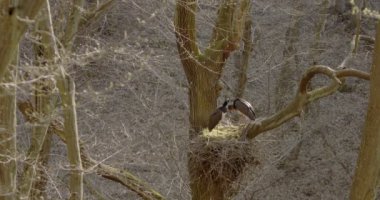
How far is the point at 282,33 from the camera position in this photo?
18.5m

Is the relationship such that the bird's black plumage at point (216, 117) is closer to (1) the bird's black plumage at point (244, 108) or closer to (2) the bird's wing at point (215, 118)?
(2) the bird's wing at point (215, 118)

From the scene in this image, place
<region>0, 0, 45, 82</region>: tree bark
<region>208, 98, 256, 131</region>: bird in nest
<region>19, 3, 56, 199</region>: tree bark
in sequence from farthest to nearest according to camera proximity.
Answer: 1. <region>208, 98, 256, 131</region>: bird in nest
2. <region>19, 3, 56, 199</region>: tree bark
3. <region>0, 0, 45, 82</region>: tree bark

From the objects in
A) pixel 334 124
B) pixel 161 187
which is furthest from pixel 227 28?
pixel 334 124

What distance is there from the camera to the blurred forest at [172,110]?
752 centimetres

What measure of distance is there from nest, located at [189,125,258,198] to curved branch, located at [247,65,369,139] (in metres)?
0.20

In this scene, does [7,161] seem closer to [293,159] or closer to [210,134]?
[210,134]

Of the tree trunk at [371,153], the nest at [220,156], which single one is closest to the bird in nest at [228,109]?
the nest at [220,156]

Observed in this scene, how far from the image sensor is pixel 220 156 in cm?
746

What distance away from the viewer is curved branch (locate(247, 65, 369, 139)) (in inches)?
262

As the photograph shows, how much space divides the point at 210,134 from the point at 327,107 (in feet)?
33.0

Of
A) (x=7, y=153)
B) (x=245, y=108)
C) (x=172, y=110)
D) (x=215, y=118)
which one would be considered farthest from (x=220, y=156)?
(x=172, y=110)

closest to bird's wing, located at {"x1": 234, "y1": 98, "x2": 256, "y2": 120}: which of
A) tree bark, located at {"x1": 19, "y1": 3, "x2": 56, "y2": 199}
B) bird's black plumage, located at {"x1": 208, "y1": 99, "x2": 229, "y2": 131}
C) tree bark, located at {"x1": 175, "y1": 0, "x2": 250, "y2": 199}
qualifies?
bird's black plumage, located at {"x1": 208, "y1": 99, "x2": 229, "y2": 131}

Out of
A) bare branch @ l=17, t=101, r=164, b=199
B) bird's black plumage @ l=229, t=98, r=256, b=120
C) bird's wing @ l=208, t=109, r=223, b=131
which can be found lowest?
bare branch @ l=17, t=101, r=164, b=199

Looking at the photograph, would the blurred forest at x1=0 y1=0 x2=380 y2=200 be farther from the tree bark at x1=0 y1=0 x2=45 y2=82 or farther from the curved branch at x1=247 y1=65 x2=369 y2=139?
the tree bark at x1=0 y1=0 x2=45 y2=82
